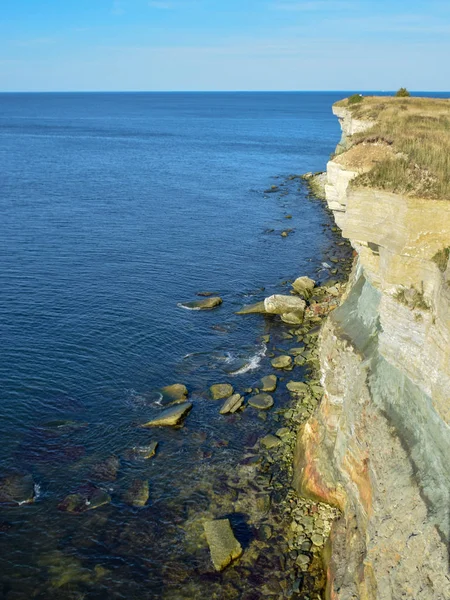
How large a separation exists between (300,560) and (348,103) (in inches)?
2430

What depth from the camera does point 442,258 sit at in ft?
70.6

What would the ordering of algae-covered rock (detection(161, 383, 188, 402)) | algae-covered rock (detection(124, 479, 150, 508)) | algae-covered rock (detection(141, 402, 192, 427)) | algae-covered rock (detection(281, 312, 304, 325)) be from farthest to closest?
algae-covered rock (detection(281, 312, 304, 325))
algae-covered rock (detection(161, 383, 188, 402))
algae-covered rock (detection(141, 402, 192, 427))
algae-covered rock (detection(124, 479, 150, 508))

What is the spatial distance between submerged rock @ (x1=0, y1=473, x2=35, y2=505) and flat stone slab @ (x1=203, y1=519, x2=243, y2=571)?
9.87 meters

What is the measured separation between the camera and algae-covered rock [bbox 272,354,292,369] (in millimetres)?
42312

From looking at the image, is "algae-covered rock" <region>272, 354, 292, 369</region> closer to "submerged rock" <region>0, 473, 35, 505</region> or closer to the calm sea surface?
the calm sea surface

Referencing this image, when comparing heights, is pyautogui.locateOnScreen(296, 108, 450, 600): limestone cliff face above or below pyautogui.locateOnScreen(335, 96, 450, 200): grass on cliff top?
below

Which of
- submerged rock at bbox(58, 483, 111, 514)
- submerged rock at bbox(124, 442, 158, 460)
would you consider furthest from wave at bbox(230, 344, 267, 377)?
submerged rock at bbox(58, 483, 111, 514)

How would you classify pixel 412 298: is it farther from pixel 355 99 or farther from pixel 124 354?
pixel 355 99

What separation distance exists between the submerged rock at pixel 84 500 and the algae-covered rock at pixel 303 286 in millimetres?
31951

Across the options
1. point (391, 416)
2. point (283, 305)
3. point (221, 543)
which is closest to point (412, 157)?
point (391, 416)

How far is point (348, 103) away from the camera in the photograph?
71.6 meters

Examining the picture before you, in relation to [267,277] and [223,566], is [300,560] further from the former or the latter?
[267,277]

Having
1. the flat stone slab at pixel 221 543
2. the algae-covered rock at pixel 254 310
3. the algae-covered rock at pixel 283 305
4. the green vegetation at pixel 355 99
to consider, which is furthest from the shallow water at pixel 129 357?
the green vegetation at pixel 355 99

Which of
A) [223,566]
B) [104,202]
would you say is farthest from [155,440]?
[104,202]
